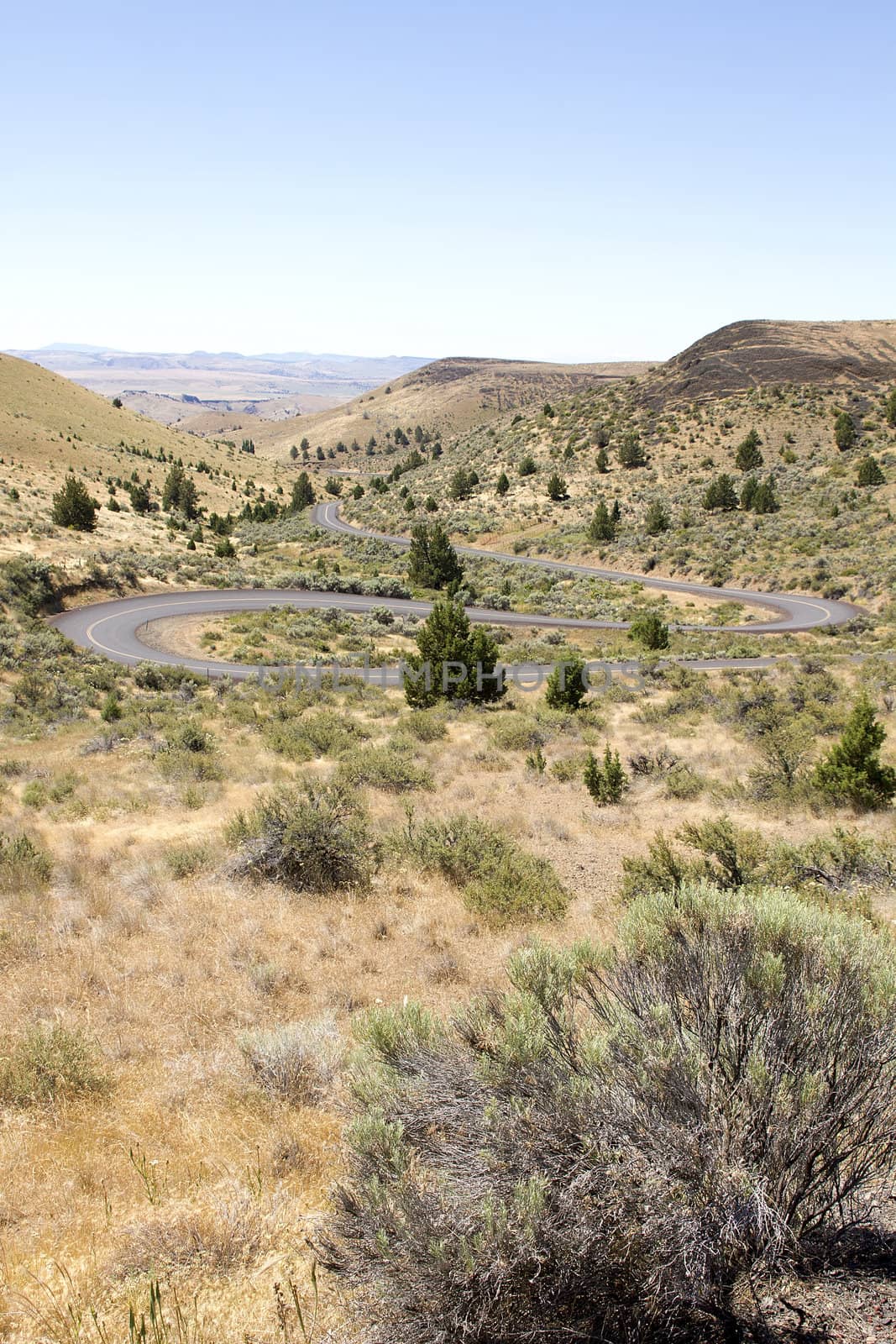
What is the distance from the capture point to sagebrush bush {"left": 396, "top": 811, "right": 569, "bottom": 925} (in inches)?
340

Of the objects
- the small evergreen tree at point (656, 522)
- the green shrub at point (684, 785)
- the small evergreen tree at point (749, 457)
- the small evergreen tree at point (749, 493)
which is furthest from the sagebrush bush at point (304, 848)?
the small evergreen tree at point (749, 457)

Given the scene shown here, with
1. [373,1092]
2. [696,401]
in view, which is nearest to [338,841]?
[373,1092]

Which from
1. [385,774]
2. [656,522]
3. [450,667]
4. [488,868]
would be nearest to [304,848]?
[488,868]

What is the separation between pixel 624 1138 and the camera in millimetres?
3422

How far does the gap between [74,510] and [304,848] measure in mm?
47802

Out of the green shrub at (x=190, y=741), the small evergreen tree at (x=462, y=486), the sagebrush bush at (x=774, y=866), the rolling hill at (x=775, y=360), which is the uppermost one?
the rolling hill at (x=775, y=360)

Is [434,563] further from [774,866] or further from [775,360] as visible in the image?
[775,360]

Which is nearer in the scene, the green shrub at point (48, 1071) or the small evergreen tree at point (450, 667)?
the green shrub at point (48, 1071)

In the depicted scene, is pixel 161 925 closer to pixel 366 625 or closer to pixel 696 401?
pixel 366 625

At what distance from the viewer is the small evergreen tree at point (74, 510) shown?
4900 centimetres

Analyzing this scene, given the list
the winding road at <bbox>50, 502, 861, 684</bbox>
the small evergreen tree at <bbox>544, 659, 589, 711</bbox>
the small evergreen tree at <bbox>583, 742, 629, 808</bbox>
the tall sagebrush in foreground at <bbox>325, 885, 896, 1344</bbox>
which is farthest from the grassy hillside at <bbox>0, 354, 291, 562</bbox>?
the tall sagebrush in foreground at <bbox>325, 885, 896, 1344</bbox>

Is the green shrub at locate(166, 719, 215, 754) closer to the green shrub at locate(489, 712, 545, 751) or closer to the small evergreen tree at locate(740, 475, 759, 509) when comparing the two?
the green shrub at locate(489, 712, 545, 751)

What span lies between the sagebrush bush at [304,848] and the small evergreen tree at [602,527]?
166 ft

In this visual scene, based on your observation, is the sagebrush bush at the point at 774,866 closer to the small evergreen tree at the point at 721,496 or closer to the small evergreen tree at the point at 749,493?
the small evergreen tree at the point at 749,493
